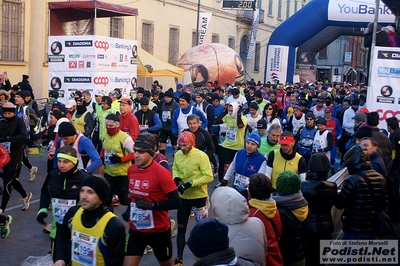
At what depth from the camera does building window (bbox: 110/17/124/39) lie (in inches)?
1076

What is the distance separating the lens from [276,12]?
49.5 meters

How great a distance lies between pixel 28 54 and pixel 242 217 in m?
19.2

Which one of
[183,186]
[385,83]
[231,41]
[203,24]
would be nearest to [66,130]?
[183,186]

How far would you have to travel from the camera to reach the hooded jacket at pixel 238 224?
4.09 metres

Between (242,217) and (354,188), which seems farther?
(354,188)

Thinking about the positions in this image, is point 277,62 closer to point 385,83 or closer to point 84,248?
point 385,83

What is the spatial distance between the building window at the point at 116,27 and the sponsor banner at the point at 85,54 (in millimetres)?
11681

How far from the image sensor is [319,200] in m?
5.45

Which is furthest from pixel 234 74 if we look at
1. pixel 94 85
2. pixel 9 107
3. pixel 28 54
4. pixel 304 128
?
pixel 9 107

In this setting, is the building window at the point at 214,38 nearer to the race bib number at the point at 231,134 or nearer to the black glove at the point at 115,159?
the race bib number at the point at 231,134

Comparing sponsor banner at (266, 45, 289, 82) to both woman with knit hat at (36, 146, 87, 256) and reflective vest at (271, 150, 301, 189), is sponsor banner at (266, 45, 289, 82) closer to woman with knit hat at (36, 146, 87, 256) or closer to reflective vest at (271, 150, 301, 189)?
reflective vest at (271, 150, 301, 189)

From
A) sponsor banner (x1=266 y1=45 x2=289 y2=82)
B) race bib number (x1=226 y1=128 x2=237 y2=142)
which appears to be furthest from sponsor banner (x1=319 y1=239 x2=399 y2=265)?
sponsor banner (x1=266 y1=45 x2=289 y2=82)

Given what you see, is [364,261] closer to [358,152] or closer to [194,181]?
[358,152]

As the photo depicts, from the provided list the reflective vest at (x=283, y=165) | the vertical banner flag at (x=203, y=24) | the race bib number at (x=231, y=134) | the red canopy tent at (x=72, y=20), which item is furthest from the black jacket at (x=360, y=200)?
the vertical banner flag at (x=203, y=24)
